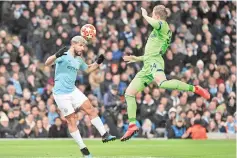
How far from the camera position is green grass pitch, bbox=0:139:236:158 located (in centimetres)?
1947

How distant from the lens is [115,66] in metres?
30.5

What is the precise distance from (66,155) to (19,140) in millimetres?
6290

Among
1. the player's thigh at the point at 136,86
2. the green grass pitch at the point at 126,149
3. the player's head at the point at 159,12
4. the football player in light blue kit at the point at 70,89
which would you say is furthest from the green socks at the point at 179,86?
the green grass pitch at the point at 126,149

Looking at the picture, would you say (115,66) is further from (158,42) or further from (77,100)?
(77,100)

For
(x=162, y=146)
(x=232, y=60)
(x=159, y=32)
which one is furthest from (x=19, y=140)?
(x=232, y=60)

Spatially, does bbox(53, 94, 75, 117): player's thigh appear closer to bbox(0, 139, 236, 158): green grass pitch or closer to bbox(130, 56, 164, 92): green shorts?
bbox(0, 139, 236, 158): green grass pitch

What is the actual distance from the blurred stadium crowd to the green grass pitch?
2201 millimetres

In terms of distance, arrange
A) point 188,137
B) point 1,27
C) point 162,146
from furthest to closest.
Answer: point 1,27
point 188,137
point 162,146

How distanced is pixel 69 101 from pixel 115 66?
12.4 metres

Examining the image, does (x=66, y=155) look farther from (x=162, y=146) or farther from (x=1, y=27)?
(x=1, y=27)

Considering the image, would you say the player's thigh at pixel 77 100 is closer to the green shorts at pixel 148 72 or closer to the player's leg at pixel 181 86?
the green shorts at pixel 148 72

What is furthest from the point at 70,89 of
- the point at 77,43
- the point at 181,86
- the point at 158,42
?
the point at 181,86

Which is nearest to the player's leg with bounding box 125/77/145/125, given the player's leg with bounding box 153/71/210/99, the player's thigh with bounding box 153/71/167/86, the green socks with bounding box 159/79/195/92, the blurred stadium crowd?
the player's thigh with bounding box 153/71/167/86

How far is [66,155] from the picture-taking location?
63.0ft
